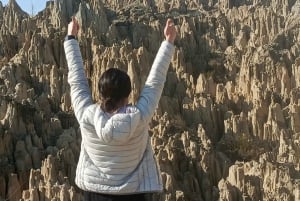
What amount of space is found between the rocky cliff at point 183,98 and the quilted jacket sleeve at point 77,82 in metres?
9.34

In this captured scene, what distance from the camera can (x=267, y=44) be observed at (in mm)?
32844

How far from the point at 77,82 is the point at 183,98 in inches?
873

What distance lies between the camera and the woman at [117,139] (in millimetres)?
2688

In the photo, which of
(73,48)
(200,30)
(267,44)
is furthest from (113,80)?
(200,30)

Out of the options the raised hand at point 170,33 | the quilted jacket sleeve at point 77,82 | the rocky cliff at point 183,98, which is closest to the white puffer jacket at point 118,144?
the quilted jacket sleeve at point 77,82

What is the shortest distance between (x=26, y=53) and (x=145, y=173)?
84.7ft

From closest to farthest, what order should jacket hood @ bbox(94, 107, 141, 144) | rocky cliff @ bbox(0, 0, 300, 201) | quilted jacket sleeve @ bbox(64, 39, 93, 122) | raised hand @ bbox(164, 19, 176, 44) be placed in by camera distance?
jacket hood @ bbox(94, 107, 141, 144) → quilted jacket sleeve @ bbox(64, 39, 93, 122) → raised hand @ bbox(164, 19, 176, 44) → rocky cliff @ bbox(0, 0, 300, 201)

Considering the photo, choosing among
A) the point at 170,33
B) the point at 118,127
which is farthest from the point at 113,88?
the point at 170,33

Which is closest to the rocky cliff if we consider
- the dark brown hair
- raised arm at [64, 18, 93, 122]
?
raised arm at [64, 18, 93, 122]

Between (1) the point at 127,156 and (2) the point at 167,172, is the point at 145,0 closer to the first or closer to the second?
(2) the point at 167,172

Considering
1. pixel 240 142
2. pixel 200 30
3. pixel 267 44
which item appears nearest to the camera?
pixel 240 142

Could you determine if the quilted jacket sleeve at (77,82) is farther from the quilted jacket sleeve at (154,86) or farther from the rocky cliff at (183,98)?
the rocky cliff at (183,98)

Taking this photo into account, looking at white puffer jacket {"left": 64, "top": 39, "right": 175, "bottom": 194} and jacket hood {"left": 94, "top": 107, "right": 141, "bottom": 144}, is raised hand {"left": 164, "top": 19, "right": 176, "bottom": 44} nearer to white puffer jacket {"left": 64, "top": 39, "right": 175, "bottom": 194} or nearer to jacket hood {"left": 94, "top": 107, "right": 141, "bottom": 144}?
white puffer jacket {"left": 64, "top": 39, "right": 175, "bottom": 194}

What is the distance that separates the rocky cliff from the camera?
48.4 ft
